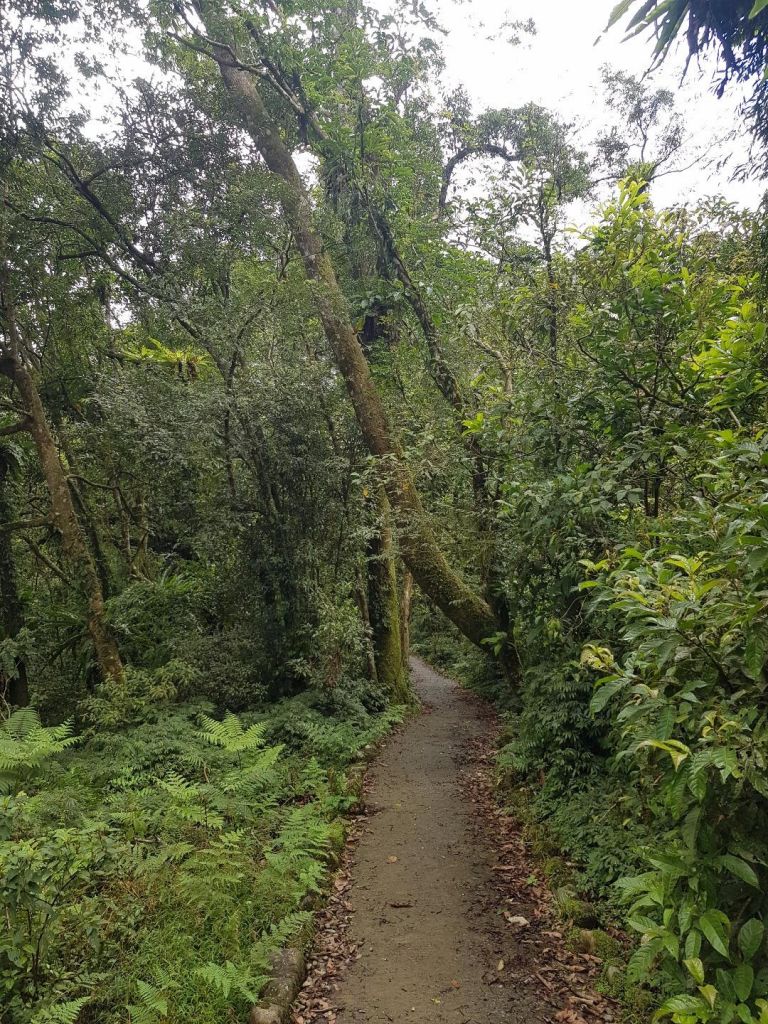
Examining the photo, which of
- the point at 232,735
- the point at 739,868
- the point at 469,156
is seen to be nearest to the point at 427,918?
the point at 232,735

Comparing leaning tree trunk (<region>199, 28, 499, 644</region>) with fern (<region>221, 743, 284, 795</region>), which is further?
leaning tree trunk (<region>199, 28, 499, 644</region>)

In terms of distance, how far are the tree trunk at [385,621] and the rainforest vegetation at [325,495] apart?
0.10m

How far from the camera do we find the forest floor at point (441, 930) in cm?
391

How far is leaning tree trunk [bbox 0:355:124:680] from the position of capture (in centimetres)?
896

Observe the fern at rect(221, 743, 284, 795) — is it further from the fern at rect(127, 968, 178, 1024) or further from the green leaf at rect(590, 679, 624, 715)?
the green leaf at rect(590, 679, 624, 715)

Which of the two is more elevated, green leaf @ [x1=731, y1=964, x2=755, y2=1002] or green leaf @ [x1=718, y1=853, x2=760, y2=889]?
green leaf @ [x1=718, y1=853, x2=760, y2=889]

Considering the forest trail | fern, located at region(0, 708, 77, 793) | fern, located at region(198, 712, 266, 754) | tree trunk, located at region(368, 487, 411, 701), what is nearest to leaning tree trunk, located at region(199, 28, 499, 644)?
tree trunk, located at region(368, 487, 411, 701)

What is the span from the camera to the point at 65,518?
906cm

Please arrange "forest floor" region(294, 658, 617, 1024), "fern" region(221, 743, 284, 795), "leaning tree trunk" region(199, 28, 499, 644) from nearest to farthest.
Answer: "forest floor" region(294, 658, 617, 1024) < "fern" region(221, 743, 284, 795) < "leaning tree trunk" region(199, 28, 499, 644)

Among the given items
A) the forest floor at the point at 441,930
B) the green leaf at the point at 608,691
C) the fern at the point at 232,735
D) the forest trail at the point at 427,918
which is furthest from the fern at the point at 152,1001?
the green leaf at the point at 608,691

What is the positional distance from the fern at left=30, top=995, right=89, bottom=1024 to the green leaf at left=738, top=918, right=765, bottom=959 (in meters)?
3.65

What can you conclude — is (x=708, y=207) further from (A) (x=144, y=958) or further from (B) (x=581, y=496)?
(A) (x=144, y=958)

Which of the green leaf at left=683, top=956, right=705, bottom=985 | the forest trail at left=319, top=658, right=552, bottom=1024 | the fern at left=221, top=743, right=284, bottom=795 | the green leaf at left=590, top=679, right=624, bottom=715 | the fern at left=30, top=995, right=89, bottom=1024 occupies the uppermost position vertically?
the green leaf at left=590, top=679, right=624, bottom=715

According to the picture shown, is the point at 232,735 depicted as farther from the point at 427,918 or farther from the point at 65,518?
the point at 65,518
